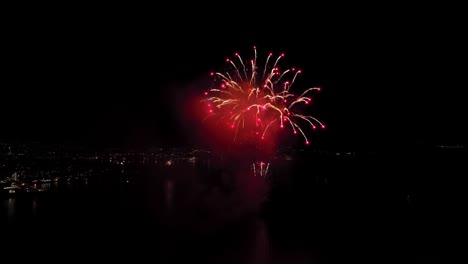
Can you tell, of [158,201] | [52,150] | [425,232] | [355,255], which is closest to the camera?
[355,255]

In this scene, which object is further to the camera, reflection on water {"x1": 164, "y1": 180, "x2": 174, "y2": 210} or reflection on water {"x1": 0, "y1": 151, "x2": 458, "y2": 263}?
reflection on water {"x1": 164, "y1": 180, "x2": 174, "y2": 210}

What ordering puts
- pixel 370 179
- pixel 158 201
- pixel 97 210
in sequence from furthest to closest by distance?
pixel 370 179
pixel 158 201
pixel 97 210

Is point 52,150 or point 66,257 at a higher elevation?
point 52,150

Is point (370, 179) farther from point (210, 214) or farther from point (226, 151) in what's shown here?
point (226, 151)

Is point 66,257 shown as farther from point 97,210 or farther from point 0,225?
point 97,210

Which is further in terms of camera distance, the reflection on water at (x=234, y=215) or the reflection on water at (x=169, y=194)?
the reflection on water at (x=169, y=194)

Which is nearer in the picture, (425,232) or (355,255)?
(355,255)

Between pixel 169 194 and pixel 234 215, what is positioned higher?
pixel 169 194

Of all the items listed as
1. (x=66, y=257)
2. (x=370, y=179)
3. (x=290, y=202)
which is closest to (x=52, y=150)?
(x=370, y=179)

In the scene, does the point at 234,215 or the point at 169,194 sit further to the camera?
the point at 169,194
